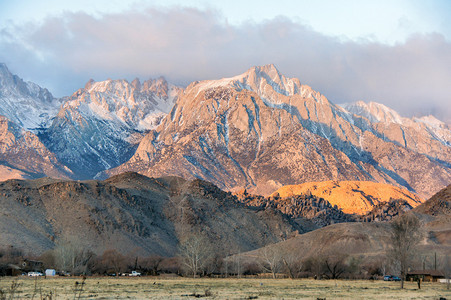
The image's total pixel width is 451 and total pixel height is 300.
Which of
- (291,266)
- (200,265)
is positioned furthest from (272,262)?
(200,265)

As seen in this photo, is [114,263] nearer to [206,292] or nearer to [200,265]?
[200,265]

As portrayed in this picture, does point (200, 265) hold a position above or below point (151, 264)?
below

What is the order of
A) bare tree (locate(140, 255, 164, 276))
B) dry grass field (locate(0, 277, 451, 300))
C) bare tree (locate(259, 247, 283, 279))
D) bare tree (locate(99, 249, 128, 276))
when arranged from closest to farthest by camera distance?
dry grass field (locate(0, 277, 451, 300)) → bare tree (locate(259, 247, 283, 279)) → bare tree (locate(99, 249, 128, 276)) → bare tree (locate(140, 255, 164, 276))

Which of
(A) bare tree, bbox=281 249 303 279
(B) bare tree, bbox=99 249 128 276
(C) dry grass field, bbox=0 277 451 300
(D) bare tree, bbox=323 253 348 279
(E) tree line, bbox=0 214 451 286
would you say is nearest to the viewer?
(C) dry grass field, bbox=0 277 451 300

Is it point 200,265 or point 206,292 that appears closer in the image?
point 206,292

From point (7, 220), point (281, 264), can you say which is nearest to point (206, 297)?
point (281, 264)

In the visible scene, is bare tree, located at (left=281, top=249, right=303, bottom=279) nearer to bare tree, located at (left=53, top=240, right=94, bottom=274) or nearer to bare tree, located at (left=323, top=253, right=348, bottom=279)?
bare tree, located at (left=323, top=253, right=348, bottom=279)

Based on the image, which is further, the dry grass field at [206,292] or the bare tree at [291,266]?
the bare tree at [291,266]

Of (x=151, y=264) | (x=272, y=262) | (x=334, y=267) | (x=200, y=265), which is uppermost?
(x=151, y=264)

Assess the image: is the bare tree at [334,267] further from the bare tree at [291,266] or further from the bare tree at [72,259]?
the bare tree at [72,259]

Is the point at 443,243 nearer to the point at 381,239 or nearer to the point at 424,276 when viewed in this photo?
the point at 381,239

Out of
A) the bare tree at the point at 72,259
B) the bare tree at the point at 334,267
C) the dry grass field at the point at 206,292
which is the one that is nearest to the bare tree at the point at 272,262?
the bare tree at the point at 334,267

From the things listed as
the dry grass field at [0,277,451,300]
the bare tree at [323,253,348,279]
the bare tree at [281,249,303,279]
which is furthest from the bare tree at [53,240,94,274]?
the bare tree at [323,253,348,279]

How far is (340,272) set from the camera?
145 meters
